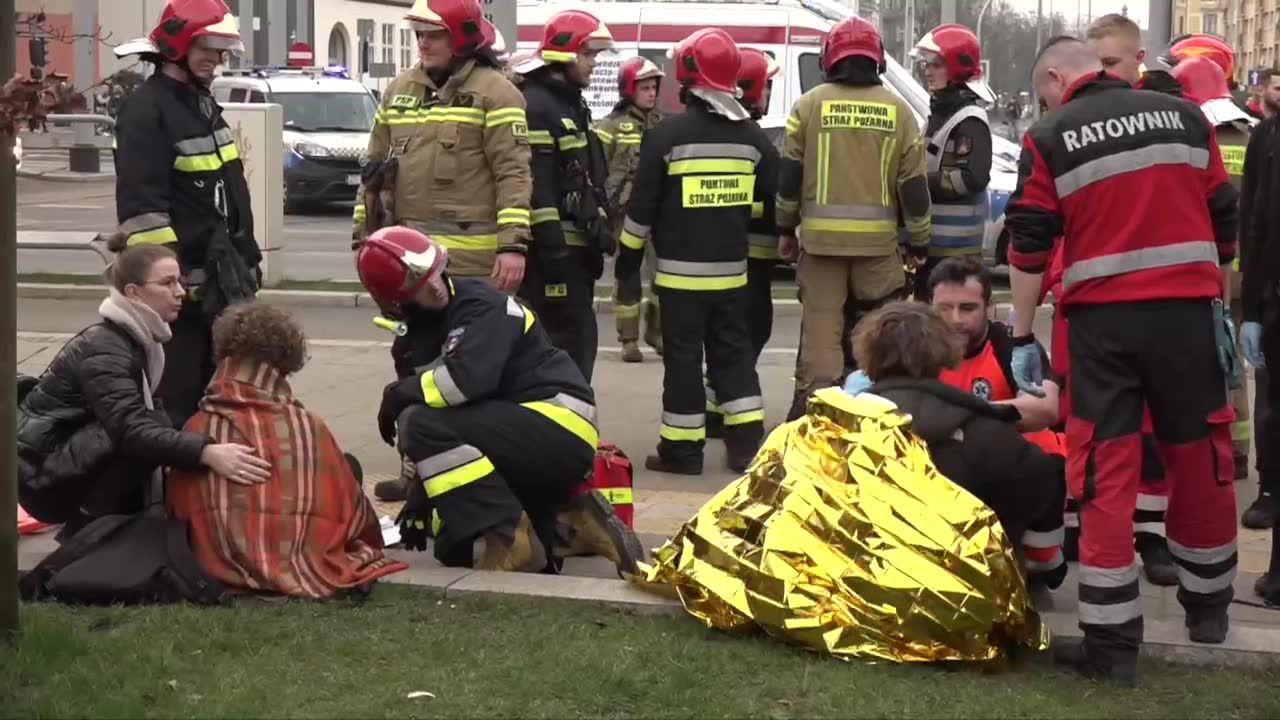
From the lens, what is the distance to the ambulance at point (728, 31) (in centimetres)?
1822

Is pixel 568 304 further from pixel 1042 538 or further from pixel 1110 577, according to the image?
pixel 1110 577

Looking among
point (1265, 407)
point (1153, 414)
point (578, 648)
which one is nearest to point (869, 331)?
point (1153, 414)

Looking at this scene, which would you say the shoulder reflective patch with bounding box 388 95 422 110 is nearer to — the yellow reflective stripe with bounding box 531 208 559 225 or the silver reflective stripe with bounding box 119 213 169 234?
the yellow reflective stripe with bounding box 531 208 559 225

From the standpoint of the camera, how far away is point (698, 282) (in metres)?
8.62

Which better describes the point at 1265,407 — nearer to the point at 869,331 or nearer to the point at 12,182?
the point at 869,331

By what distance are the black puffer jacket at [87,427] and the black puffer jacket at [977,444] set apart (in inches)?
89.6

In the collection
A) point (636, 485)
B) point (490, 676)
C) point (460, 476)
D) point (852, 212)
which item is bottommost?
point (636, 485)

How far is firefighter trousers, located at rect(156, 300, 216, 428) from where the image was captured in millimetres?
7297

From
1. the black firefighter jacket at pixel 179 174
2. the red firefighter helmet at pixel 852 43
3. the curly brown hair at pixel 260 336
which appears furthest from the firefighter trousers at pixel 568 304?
the curly brown hair at pixel 260 336

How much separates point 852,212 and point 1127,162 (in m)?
3.58

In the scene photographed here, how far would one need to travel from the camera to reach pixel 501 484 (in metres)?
6.24

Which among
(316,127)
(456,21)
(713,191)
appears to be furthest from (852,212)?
(316,127)

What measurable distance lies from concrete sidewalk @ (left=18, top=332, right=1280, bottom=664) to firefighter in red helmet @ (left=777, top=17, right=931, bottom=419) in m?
0.89

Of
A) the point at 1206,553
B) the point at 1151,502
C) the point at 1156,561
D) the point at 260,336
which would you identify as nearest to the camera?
the point at 1206,553
